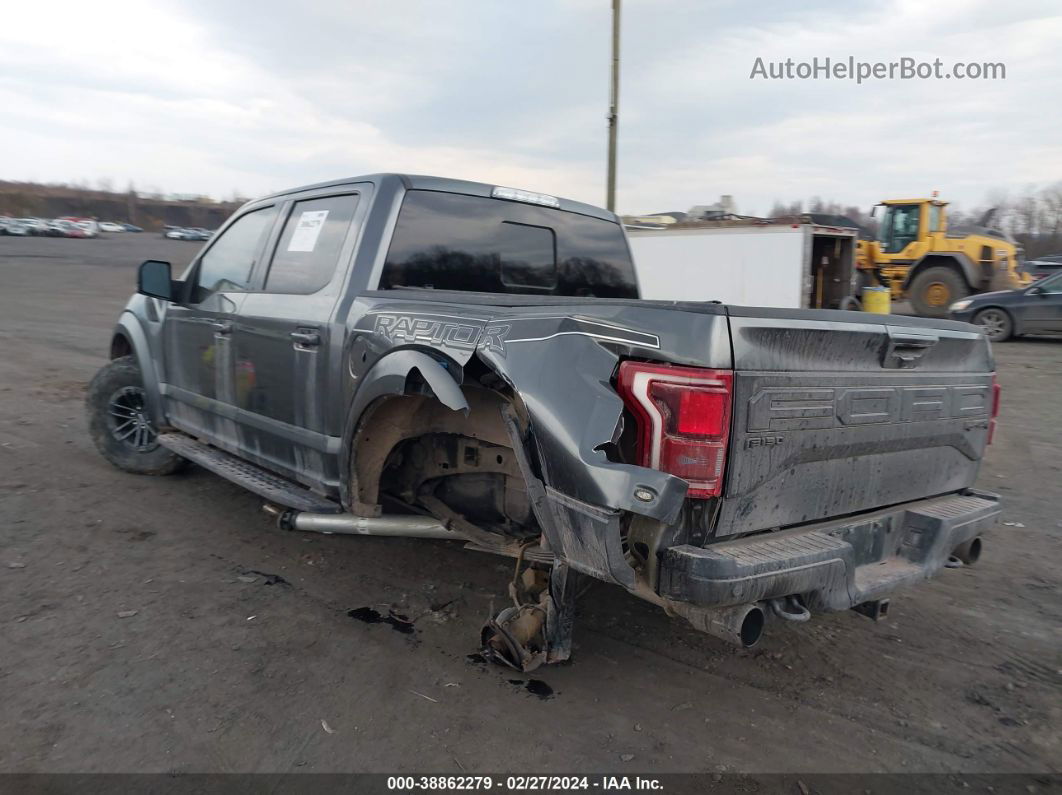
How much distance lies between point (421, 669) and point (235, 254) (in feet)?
9.25

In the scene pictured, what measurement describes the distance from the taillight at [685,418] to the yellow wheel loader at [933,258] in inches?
667

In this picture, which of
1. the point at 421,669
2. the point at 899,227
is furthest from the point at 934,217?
the point at 421,669

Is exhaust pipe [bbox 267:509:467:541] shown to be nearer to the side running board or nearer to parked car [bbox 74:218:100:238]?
the side running board

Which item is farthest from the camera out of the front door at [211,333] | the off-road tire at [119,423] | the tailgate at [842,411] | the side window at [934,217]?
the side window at [934,217]

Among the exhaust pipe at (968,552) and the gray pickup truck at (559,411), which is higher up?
the gray pickup truck at (559,411)

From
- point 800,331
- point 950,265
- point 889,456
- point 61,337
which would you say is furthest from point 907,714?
point 950,265

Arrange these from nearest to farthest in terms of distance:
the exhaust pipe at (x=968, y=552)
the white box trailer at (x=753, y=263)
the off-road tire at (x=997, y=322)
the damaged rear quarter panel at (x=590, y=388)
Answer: the damaged rear quarter panel at (x=590, y=388)
the exhaust pipe at (x=968, y=552)
the off-road tire at (x=997, y=322)
the white box trailer at (x=753, y=263)

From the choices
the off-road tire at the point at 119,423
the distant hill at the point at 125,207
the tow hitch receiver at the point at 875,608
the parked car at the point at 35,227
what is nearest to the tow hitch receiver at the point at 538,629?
the tow hitch receiver at the point at 875,608

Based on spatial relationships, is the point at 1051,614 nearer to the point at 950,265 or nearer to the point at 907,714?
the point at 907,714

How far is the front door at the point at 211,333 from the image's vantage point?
4414mm

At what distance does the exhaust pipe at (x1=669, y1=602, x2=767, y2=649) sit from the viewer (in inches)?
96.6

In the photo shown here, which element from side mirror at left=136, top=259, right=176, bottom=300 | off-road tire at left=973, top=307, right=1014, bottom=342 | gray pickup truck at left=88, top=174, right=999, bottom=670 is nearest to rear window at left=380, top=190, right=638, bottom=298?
gray pickup truck at left=88, top=174, right=999, bottom=670

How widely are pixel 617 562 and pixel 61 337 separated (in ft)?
43.8

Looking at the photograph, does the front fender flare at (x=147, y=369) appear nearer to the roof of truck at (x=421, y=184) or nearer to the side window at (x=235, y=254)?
the side window at (x=235, y=254)
